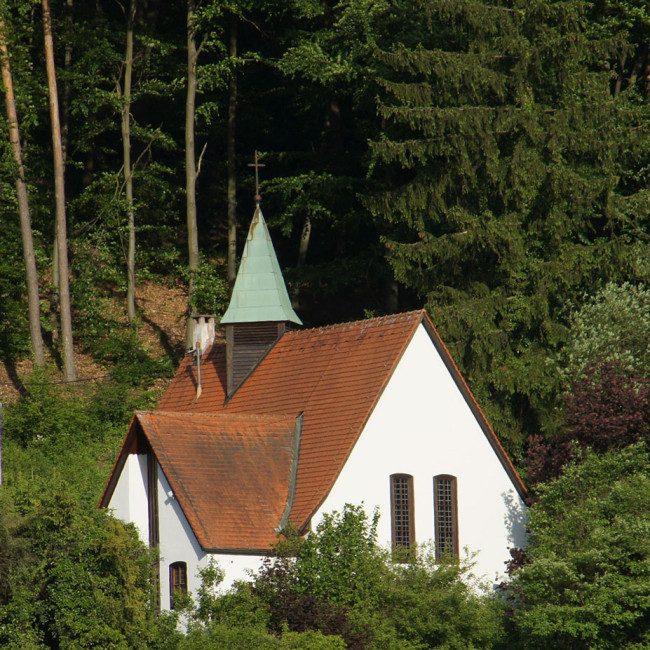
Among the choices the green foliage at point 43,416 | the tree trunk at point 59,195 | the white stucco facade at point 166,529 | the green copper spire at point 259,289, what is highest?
the tree trunk at point 59,195

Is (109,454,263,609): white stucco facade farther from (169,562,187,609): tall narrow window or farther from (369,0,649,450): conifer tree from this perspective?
(369,0,649,450): conifer tree

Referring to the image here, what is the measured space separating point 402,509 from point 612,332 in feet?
22.8

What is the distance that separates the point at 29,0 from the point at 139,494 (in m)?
16.4

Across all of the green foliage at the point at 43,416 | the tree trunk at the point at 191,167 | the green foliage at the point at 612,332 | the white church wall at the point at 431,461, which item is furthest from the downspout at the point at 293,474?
the tree trunk at the point at 191,167

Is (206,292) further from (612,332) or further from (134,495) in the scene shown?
(612,332)

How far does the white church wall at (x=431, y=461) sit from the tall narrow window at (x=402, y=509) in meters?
0.12

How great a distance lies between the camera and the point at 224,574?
2734cm

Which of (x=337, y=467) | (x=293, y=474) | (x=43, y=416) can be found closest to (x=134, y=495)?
(x=293, y=474)

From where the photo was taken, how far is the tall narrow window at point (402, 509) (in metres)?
29.3

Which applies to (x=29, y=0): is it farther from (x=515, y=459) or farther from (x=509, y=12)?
(x=515, y=459)

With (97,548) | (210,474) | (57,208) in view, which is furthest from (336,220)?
(97,548)

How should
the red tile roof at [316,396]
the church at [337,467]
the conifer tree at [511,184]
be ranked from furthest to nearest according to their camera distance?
the conifer tree at [511,184], the red tile roof at [316,396], the church at [337,467]

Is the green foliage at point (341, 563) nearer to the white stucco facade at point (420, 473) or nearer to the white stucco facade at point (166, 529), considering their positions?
the white stucco facade at point (420, 473)

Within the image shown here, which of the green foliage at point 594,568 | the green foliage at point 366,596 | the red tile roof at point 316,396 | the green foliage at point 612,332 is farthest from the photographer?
the green foliage at point 612,332
